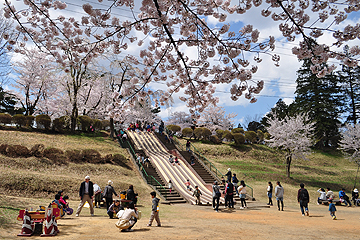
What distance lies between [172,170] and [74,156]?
28.3ft

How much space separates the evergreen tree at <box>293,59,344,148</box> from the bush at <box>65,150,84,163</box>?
35891mm

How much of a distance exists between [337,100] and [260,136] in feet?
54.8

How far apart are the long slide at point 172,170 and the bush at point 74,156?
6.70 metres

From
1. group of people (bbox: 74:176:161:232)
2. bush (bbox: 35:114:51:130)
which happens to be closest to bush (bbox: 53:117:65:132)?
bush (bbox: 35:114:51:130)

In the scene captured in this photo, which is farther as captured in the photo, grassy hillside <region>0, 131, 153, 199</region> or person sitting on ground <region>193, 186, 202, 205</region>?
person sitting on ground <region>193, 186, 202, 205</region>

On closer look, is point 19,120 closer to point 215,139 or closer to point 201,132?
point 201,132

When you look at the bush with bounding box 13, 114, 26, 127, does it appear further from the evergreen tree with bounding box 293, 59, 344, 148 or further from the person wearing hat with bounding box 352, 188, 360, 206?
the evergreen tree with bounding box 293, 59, 344, 148

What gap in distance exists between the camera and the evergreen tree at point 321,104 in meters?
39.8

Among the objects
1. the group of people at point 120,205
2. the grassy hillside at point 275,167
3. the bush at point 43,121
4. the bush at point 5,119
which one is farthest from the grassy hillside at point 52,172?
the grassy hillside at point 275,167

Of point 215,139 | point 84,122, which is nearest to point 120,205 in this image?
point 84,122

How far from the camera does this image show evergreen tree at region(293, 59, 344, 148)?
39.8m

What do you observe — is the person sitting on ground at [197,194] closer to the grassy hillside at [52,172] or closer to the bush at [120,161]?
the grassy hillside at [52,172]

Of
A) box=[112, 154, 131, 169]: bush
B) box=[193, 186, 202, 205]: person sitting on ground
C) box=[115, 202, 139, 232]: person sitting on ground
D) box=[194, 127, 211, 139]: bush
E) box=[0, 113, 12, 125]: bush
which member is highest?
box=[194, 127, 211, 139]: bush

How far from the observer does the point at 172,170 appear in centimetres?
2202
